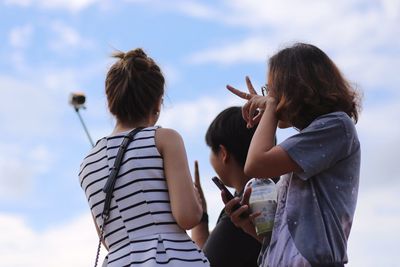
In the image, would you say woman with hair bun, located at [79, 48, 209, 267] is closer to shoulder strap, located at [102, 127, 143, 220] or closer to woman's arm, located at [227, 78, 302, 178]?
shoulder strap, located at [102, 127, 143, 220]

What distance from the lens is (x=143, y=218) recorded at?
417 centimetres

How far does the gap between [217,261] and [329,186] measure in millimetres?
1443

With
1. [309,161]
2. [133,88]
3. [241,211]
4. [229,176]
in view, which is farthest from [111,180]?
[229,176]

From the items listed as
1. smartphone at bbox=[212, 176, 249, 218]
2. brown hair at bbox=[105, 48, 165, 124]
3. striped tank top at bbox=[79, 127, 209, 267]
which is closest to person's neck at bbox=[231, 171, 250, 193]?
smartphone at bbox=[212, 176, 249, 218]

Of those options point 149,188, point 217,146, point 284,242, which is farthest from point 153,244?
point 217,146

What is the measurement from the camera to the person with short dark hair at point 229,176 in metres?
5.21

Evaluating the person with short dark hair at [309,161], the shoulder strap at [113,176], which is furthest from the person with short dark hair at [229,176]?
the shoulder strap at [113,176]

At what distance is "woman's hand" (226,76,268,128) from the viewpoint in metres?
4.22

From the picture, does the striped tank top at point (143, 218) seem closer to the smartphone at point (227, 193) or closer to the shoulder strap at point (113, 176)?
the shoulder strap at point (113, 176)

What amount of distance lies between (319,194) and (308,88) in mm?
515

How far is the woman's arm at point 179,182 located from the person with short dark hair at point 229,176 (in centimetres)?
112

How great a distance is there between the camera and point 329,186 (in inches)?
157

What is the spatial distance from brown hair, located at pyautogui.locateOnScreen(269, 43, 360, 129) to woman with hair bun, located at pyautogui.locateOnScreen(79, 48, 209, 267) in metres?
0.57

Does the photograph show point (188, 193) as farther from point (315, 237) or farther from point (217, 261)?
point (217, 261)
